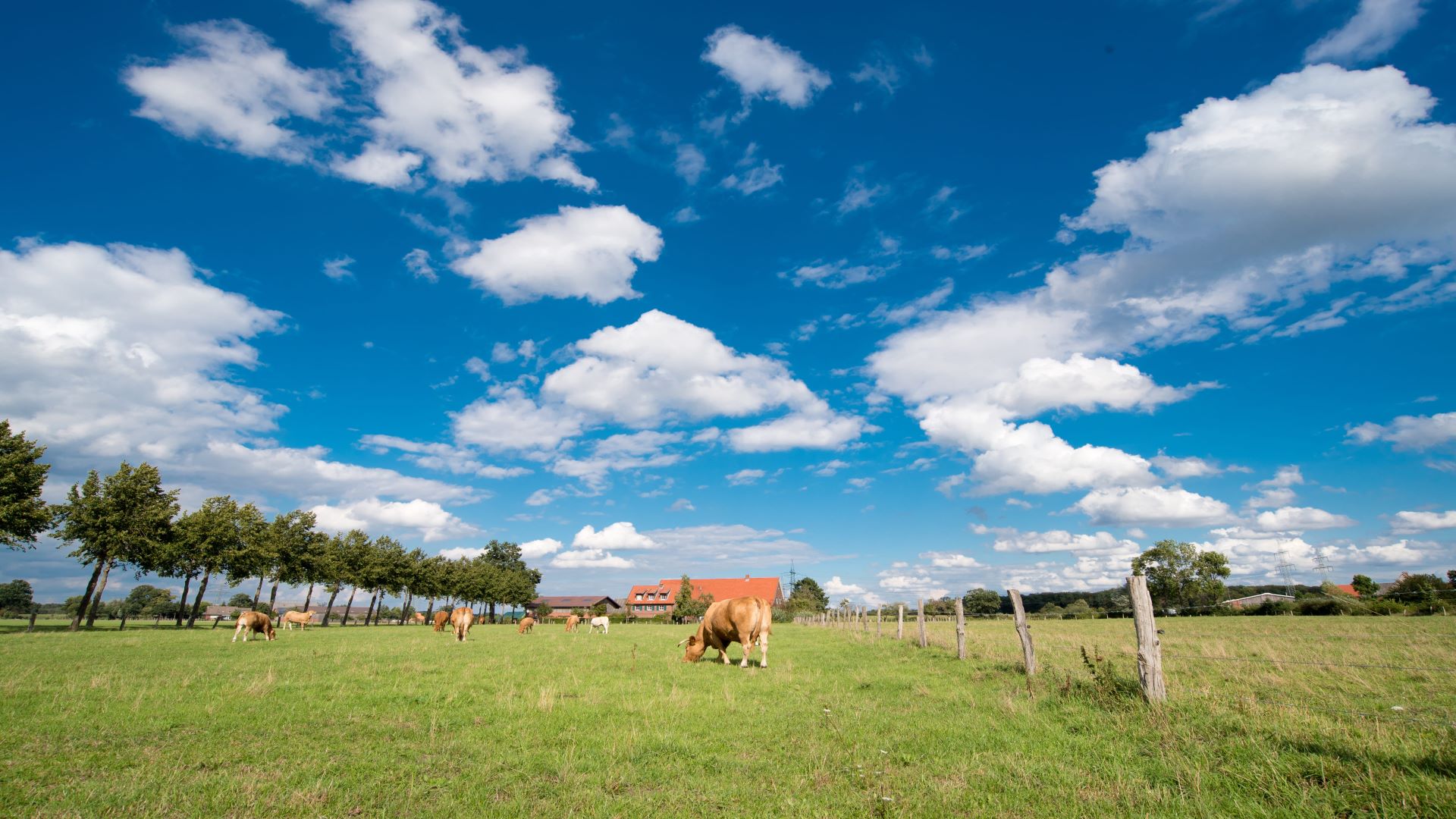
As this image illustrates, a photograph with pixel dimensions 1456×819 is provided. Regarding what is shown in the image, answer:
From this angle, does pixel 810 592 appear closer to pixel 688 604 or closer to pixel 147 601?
pixel 688 604

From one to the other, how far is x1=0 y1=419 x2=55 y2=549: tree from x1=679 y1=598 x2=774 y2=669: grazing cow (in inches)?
1567

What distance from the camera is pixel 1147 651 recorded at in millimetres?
9656

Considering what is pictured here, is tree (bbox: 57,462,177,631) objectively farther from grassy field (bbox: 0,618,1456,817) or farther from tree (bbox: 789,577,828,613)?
tree (bbox: 789,577,828,613)

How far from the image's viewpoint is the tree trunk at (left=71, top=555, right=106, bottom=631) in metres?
39.4

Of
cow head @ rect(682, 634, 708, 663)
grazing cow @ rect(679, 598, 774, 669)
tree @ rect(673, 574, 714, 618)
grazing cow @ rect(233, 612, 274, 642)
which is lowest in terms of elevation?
tree @ rect(673, 574, 714, 618)

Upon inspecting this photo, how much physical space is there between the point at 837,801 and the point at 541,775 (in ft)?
11.4

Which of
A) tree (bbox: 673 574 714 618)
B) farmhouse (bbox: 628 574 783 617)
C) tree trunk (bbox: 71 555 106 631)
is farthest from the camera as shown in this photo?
farmhouse (bbox: 628 574 783 617)

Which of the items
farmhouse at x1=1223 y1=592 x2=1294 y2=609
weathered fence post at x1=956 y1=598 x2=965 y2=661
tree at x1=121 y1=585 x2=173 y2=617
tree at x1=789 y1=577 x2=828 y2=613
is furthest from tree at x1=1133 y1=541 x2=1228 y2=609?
tree at x1=121 y1=585 x2=173 y2=617

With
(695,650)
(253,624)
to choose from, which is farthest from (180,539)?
(695,650)

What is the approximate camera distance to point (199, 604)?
5122 centimetres

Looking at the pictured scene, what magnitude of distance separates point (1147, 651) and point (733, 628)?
12084 millimetres

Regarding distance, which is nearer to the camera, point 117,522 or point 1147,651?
point 1147,651

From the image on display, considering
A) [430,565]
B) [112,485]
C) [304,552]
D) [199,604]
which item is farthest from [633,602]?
[112,485]

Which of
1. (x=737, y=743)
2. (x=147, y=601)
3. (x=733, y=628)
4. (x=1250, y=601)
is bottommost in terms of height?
(x=147, y=601)
